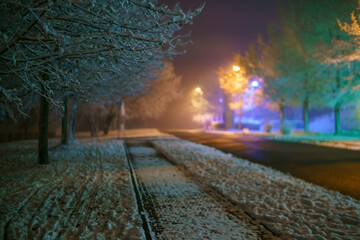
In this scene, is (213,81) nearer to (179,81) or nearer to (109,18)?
(179,81)

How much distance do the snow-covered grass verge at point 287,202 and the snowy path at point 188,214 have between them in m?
0.42

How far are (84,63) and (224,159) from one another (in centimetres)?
810

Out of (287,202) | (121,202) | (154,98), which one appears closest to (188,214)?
(121,202)

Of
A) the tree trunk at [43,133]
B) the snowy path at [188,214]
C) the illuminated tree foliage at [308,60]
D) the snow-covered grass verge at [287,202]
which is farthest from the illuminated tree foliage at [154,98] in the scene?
the snowy path at [188,214]

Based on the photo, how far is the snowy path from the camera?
14.4 feet

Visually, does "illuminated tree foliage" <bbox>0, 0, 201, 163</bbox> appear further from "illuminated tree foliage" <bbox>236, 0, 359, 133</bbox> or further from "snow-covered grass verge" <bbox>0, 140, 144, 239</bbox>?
"illuminated tree foliage" <bbox>236, 0, 359, 133</bbox>

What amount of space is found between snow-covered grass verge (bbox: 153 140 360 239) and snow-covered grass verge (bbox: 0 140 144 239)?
2.35 m

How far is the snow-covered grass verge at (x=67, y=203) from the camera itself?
4.41 metres

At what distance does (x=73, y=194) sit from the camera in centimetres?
658

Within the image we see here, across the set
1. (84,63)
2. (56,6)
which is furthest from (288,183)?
(56,6)

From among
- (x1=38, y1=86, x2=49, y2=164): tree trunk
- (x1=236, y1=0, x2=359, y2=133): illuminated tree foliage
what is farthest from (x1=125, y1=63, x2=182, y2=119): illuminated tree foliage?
(x1=38, y1=86, x2=49, y2=164): tree trunk

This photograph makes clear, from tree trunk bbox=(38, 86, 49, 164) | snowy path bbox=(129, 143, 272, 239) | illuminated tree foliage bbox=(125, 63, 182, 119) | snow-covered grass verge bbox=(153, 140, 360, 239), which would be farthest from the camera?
illuminated tree foliage bbox=(125, 63, 182, 119)

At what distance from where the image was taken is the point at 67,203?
588cm

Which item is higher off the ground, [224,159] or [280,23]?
[280,23]
